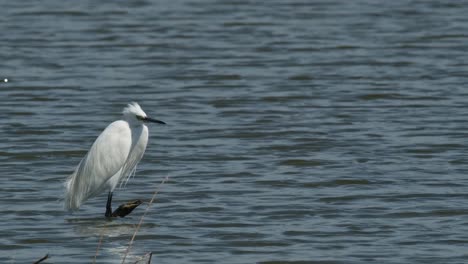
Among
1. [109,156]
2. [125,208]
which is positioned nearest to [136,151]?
[109,156]

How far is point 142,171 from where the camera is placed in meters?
13.1

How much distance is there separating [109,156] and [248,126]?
3.98 meters

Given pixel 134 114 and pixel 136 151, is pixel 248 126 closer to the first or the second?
pixel 136 151

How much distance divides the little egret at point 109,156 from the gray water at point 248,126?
263mm

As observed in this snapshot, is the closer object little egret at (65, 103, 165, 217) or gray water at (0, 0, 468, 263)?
gray water at (0, 0, 468, 263)

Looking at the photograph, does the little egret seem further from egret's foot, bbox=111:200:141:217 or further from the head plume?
egret's foot, bbox=111:200:141:217

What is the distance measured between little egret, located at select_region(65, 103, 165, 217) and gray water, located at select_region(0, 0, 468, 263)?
263 millimetres

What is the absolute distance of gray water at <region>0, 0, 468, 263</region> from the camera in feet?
34.0

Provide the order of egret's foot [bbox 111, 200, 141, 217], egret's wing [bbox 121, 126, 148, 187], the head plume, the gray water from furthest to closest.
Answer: egret's wing [bbox 121, 126, 148, 187]
the head plume
egret's foot [bbox 111, 200, 141, 217]
the gray water

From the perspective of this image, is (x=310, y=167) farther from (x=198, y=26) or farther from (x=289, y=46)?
(x=198, y=26)

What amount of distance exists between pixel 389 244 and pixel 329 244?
43cm

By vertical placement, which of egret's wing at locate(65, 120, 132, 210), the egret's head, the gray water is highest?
the egret's head

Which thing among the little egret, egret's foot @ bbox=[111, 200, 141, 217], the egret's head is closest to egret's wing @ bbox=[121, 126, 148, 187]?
the little egret

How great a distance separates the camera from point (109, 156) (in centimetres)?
1138
